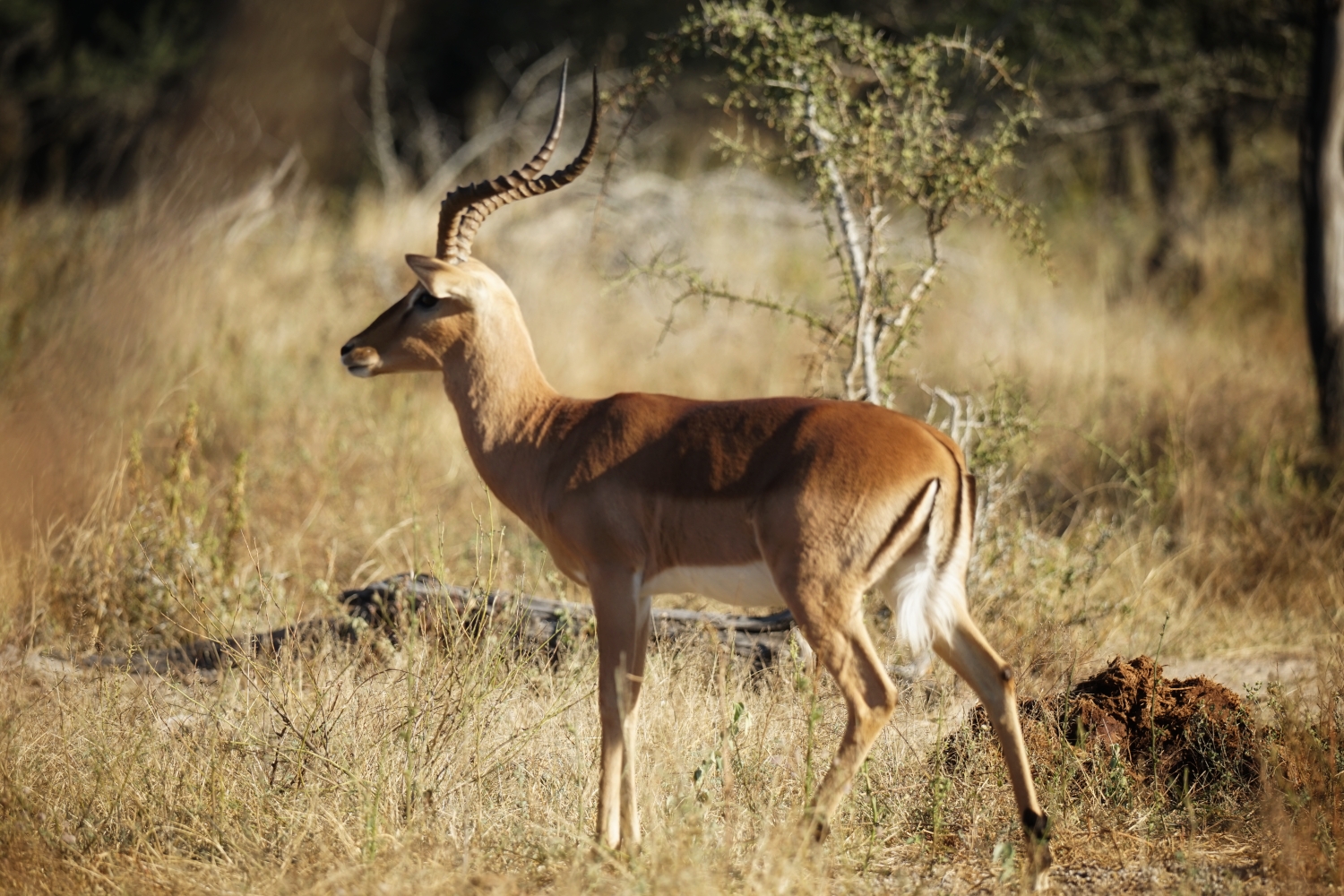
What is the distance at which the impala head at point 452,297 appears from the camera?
12.6 feet

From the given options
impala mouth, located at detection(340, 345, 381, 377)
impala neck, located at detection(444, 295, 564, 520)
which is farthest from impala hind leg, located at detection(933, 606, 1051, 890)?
impala mouth, located at detection(340, 345, 381, 377)

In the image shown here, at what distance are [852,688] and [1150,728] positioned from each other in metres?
1.55

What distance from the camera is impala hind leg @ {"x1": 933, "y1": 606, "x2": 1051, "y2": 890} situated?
10.9ft

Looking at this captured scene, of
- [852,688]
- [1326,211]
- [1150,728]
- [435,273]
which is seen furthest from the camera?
[1326,211]

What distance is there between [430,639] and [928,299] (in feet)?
9.07

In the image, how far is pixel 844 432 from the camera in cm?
326

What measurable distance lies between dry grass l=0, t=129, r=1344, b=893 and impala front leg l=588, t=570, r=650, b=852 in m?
0.10

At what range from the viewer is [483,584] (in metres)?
5.03

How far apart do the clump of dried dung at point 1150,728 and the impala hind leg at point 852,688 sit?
0.96m

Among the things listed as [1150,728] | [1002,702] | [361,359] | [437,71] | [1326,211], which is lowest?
[1150,728]

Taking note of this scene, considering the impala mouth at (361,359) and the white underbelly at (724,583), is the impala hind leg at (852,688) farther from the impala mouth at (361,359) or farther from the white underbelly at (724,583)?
the impala mouth at (361,359)

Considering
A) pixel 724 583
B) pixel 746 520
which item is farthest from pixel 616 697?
pixel 746 520

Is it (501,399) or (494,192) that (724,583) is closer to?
(501,399)

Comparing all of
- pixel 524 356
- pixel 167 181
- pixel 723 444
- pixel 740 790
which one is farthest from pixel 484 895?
pixel 167 181
